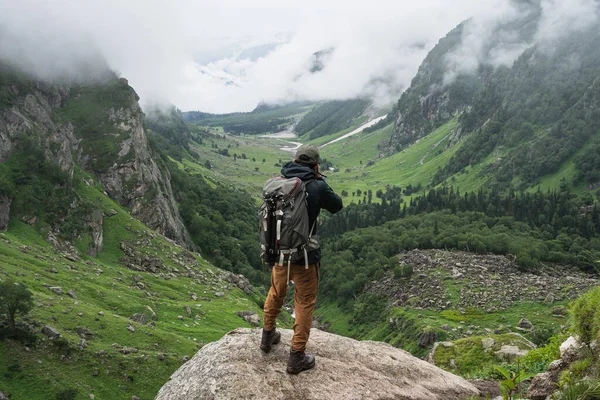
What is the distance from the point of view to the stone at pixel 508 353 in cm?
2702

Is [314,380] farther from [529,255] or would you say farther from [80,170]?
[529,255]

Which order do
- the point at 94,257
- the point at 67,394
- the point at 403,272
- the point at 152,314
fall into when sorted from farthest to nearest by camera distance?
A: the point at 403,272 → the point at 94,257 → the point at 152,314 → the point at 67,394

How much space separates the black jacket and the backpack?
0.64ft

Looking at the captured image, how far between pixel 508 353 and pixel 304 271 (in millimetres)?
22152

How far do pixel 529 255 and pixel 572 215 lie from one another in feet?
278

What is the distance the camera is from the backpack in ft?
36.5

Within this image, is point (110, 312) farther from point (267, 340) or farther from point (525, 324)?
point (525, 324)

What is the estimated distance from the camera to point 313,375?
12.3 metres

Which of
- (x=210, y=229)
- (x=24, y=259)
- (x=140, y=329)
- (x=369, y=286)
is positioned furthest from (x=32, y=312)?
(x=369, y=286)

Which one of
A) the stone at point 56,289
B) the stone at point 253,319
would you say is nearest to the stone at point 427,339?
the stone at point 253,319

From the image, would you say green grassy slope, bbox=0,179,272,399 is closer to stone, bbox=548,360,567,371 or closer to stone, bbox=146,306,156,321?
stone, bbox=146,306,156,321

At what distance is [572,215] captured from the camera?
195500mm

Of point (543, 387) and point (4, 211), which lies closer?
point (543, 387)

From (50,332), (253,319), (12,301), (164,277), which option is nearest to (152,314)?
(50,332)
